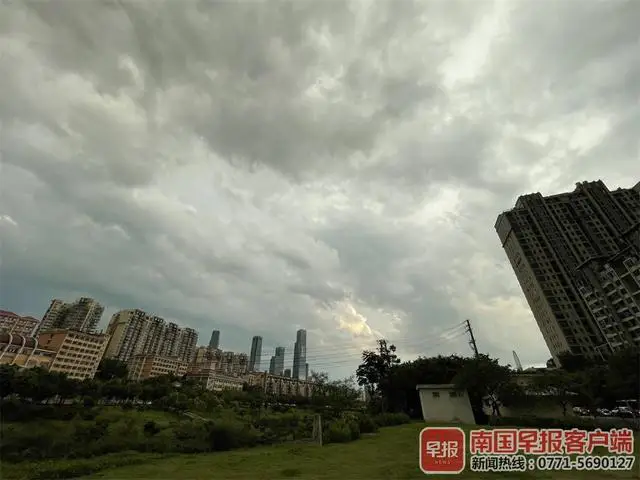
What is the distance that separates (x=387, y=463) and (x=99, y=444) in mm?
16051

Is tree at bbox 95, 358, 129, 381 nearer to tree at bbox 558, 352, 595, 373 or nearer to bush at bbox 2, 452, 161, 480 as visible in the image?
bush at bbox 2, 452, 161, 480

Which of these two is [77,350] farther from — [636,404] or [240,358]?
[636,404]

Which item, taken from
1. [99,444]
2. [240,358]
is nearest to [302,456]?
[99,444]

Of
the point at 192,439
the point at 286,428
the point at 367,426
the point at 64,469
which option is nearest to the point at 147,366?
the point at 286,428

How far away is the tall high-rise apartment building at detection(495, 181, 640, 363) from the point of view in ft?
202

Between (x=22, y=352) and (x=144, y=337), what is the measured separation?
157 feet

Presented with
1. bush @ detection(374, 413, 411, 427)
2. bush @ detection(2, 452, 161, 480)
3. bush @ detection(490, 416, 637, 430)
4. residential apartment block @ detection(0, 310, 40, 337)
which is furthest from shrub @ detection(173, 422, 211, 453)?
residential apartment block @ detection(0, 310, 40, 337)

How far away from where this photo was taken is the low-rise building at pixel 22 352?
242 ft

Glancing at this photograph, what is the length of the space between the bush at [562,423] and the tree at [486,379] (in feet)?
6.05

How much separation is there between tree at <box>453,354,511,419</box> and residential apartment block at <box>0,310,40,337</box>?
5149 inches

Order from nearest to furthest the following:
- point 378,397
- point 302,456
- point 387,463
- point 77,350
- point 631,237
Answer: point 387,463 < point 302,456 < point 378,397 < point 631,237 < point 77,350

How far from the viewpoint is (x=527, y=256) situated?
82.9 meters

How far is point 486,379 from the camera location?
86.0ft

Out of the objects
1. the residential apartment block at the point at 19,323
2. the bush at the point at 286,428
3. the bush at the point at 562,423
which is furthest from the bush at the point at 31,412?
the residential apartment block at the point at 19,323
